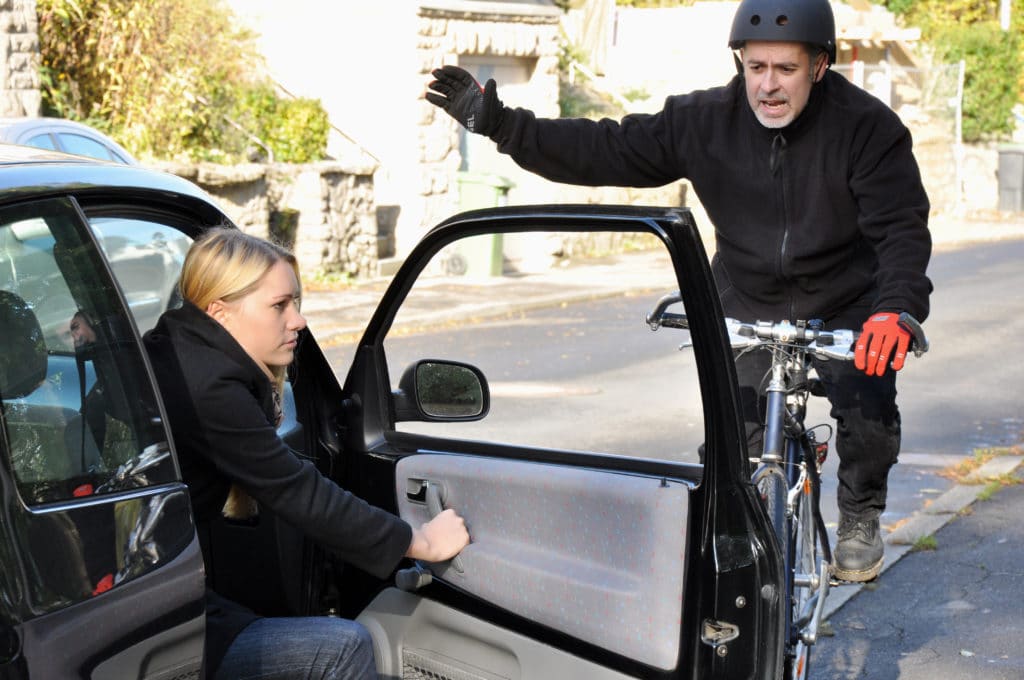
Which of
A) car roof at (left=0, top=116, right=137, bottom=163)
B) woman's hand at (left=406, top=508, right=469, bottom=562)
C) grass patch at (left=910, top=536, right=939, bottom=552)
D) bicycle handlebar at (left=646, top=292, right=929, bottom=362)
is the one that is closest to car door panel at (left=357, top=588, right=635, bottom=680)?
woman's hand at (left=406, top=508, right=469, bottom=562)

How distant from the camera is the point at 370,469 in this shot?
3322mm

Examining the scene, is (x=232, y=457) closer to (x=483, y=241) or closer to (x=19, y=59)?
(x=19, y=59)

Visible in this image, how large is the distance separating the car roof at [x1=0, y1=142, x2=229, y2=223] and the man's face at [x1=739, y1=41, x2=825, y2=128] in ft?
5.12

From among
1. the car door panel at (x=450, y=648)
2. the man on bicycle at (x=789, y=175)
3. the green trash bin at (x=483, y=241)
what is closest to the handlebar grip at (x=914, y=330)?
the man on bicycle at (x=789, y=175)

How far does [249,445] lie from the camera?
8.89ft

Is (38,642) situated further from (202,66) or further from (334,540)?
(202,66)

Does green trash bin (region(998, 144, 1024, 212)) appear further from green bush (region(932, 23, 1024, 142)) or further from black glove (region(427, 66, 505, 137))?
black glove (region(427, 66, 505, 137))

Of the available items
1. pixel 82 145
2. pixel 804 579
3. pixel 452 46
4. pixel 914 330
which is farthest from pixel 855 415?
pixel 452 46

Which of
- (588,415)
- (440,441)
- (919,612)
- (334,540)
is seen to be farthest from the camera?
(588,415)

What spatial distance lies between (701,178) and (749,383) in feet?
2.03

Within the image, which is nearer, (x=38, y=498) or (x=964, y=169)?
(x=38, y=498)

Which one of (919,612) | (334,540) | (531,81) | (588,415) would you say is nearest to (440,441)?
(334,540)

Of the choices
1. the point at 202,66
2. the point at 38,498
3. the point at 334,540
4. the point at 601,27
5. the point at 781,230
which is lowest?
the point at 334,540

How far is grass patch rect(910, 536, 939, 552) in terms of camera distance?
623cm
